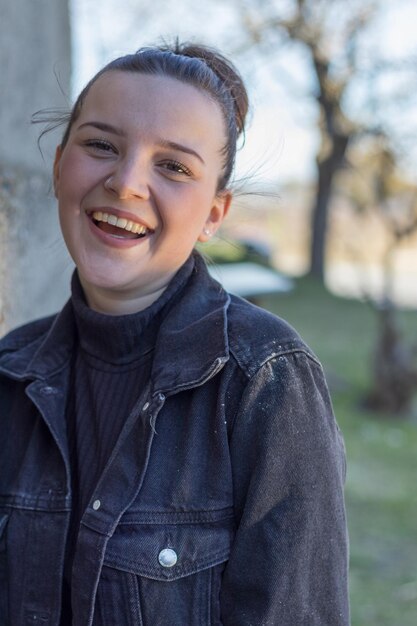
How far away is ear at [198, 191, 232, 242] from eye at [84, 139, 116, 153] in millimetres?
231

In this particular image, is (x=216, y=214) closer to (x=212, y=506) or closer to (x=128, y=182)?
(x=128, y=182)

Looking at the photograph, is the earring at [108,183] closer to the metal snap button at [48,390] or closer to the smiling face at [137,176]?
the smiling face at [137,176]

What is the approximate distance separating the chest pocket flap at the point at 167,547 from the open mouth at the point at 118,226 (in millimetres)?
466

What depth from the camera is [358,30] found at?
9.14m

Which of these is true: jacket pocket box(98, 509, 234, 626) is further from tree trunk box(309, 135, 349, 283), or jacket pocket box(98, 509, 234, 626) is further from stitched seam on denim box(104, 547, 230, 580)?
tree trunk box(309, 135, 349, 283)

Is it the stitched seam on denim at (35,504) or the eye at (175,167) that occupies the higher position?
the eye at (175,167)

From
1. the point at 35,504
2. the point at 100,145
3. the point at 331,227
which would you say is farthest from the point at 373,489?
the point at 331,227

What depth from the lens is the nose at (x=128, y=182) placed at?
1.40 meters

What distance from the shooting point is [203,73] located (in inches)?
58.7

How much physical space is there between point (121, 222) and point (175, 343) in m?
0.22

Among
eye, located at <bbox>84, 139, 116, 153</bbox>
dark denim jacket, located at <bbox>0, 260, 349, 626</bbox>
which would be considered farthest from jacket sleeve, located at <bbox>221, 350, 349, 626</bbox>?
eye, located at <bbox>84, 139, 116, 153</bbox>

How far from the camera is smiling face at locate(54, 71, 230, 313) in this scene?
1421 mm

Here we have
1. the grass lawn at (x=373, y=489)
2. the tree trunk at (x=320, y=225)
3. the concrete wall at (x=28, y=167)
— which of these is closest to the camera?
the concrete wall at (x=28, y=167)

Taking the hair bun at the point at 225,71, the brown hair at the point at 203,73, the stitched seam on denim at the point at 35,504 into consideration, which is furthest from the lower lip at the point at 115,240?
the stitched seam on denim at the point at 35,504
